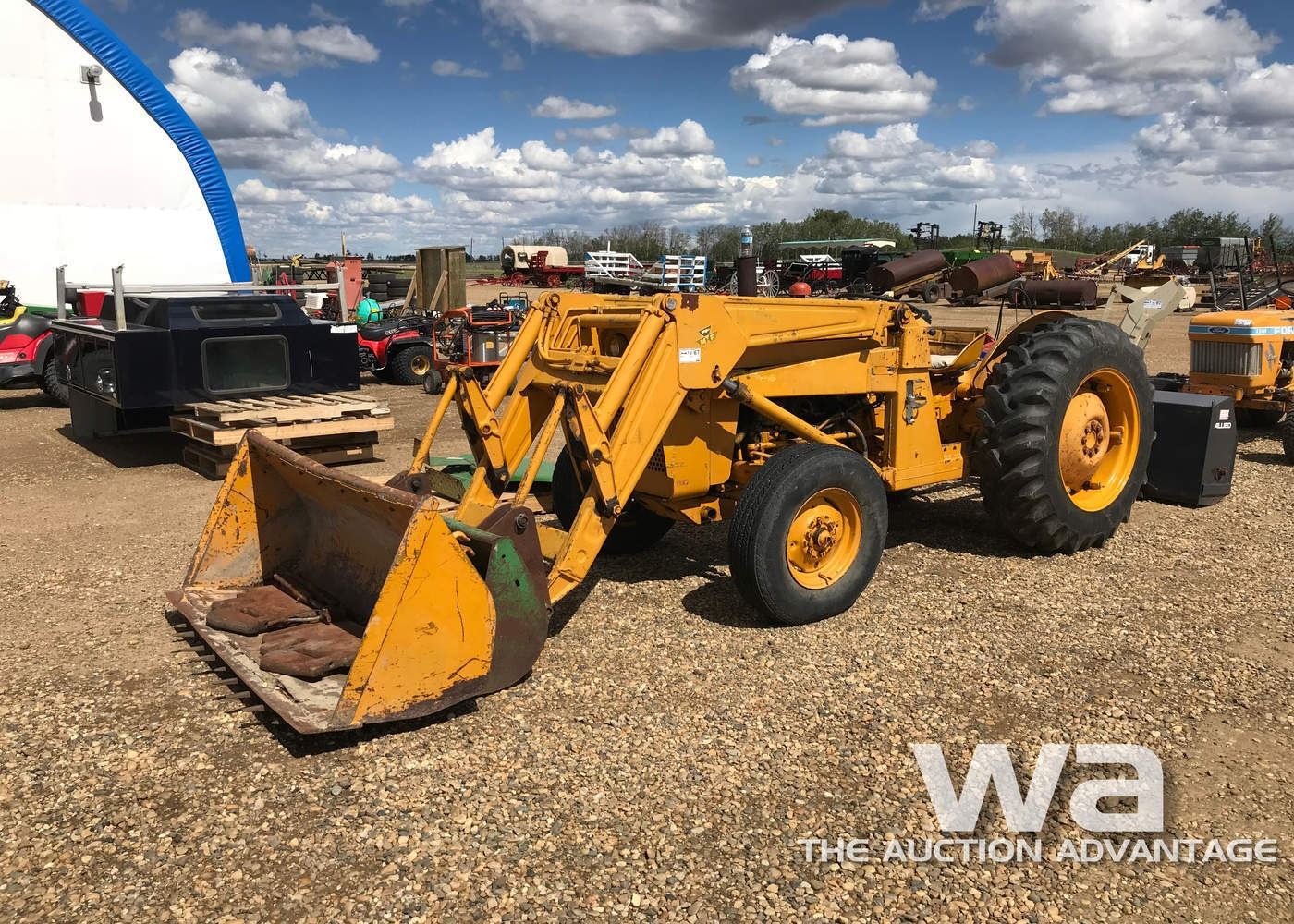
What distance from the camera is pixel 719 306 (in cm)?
457

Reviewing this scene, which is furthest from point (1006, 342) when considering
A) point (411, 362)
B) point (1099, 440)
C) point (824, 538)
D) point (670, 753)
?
point (411, 362)

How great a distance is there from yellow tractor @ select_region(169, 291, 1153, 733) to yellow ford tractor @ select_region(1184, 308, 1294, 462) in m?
3.84

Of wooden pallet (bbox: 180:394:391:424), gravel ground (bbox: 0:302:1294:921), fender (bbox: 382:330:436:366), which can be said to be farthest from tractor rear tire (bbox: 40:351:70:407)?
gravel ground (bbox: 0:302:1294:921)

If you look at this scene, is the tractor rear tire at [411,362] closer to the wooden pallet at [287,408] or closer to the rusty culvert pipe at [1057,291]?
the wooden pallet at [287,408]

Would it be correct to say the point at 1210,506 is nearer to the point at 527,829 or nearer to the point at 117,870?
the point at 527,829

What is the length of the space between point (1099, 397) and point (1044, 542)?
1.14 meters

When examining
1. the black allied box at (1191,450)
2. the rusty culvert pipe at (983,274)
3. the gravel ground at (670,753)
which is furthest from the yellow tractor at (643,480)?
the black allied box at (1191,450)

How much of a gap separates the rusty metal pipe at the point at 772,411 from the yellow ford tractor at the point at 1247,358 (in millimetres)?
5854

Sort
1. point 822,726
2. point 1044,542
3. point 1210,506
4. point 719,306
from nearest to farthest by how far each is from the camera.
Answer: point 822,726 < point 719,306 < point 1044,542 < point 1210,506

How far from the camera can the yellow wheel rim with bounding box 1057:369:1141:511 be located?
5785mm

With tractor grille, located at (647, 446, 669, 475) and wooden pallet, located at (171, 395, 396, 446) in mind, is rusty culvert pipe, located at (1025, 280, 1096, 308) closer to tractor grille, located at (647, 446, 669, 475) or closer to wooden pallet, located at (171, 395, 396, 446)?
tractor grille, located at (647, 446, 669, 475)

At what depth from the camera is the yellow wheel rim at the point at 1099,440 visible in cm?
579

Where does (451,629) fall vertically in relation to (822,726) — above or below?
above

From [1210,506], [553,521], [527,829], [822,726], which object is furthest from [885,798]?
[1210,506]
